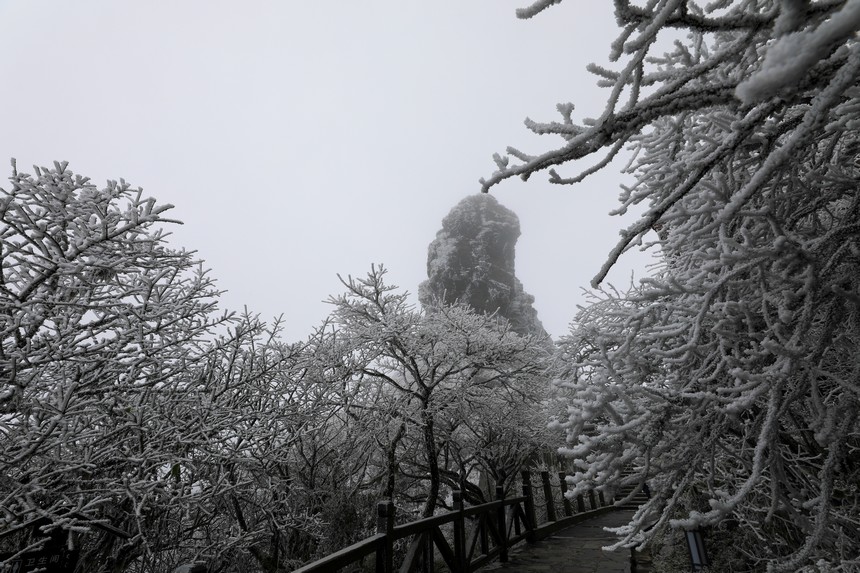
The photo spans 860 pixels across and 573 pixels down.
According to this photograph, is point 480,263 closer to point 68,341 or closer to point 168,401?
point 168,401

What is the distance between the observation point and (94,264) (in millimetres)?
2678

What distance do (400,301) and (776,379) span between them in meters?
9.05

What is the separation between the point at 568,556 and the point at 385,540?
5.33 meters

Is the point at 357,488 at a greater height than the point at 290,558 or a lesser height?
greater

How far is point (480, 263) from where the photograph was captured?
49.9 m

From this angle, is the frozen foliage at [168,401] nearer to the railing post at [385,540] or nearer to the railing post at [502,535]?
the railing post at [385,540]

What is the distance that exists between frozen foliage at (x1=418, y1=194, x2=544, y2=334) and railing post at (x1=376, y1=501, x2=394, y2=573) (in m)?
39.3

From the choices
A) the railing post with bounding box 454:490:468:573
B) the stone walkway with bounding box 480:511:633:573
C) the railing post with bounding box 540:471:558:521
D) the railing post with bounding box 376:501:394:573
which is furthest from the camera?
the railing post with bounding box 540:471:558:521

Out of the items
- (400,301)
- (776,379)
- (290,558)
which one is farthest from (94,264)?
(400,301)

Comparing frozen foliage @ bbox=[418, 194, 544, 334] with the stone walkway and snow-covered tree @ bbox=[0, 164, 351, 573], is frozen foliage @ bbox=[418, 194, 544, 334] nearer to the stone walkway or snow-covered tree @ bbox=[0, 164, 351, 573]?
the stone walkway

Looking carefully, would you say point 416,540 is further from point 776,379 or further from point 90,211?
point 90,211

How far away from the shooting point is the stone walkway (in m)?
6.63

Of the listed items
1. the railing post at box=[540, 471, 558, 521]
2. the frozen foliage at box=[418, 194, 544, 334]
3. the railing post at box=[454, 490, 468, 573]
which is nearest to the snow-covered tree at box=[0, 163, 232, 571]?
the railing post at box=[454, 490, 468, 573]

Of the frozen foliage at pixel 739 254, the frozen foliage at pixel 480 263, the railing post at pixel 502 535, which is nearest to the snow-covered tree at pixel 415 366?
the railing post at pixel 502 535
